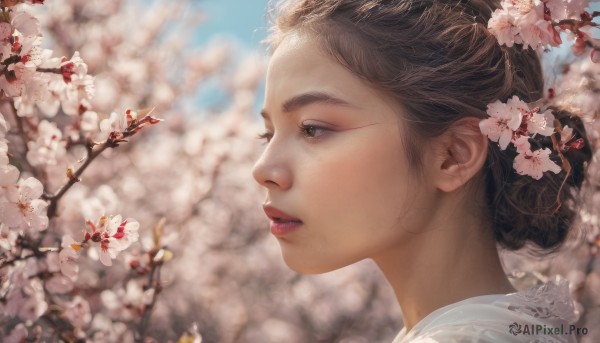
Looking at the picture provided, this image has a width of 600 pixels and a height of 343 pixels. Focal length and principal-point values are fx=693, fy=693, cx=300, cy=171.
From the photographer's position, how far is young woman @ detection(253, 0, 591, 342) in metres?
1.25

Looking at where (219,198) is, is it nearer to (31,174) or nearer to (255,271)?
(255,271)

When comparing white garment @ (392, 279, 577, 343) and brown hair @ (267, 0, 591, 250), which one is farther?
brown hair @ (267, 0, 591, 250)

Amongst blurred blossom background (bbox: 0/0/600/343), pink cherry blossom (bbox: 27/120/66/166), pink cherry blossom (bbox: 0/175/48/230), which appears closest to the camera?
pink cherry blossom (bbox: 0/175/48/230)

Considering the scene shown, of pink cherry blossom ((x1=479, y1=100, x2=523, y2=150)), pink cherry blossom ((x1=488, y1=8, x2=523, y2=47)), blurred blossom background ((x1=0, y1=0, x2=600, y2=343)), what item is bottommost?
blurred blossom background ((x1=0, y1=0, x2=600, y2=343))

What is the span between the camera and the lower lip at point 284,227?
1291 millimetres

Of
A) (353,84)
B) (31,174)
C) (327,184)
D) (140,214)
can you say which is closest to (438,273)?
(327,184)

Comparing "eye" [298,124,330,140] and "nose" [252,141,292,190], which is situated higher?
"eye" [298,124,330,140]

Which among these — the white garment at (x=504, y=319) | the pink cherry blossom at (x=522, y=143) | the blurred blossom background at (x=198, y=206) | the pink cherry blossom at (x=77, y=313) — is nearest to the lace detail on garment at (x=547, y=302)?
the white garment at (x=504, y=319)

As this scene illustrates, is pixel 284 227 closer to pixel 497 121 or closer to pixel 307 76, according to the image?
pixel 307 76

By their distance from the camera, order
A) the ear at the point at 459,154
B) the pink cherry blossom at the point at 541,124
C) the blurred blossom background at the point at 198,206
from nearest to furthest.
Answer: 1. the pink cherry blossom at the point at 541,124
2. the ear at the point at 459,154
3. the blurred blossom background at the point at 198,206

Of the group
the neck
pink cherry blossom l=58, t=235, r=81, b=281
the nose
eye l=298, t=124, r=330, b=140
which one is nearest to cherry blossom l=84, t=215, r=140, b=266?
pink cherry blossom l=58, t=235, r=81, b=281

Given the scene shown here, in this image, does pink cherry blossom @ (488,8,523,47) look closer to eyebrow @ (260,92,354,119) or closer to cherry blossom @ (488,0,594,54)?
cherry blossom @ (488,0,594,54)

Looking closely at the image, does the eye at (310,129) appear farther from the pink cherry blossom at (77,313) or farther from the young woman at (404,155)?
the pink cherry blossom at (77,313)

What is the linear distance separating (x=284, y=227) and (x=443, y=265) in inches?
12.3
